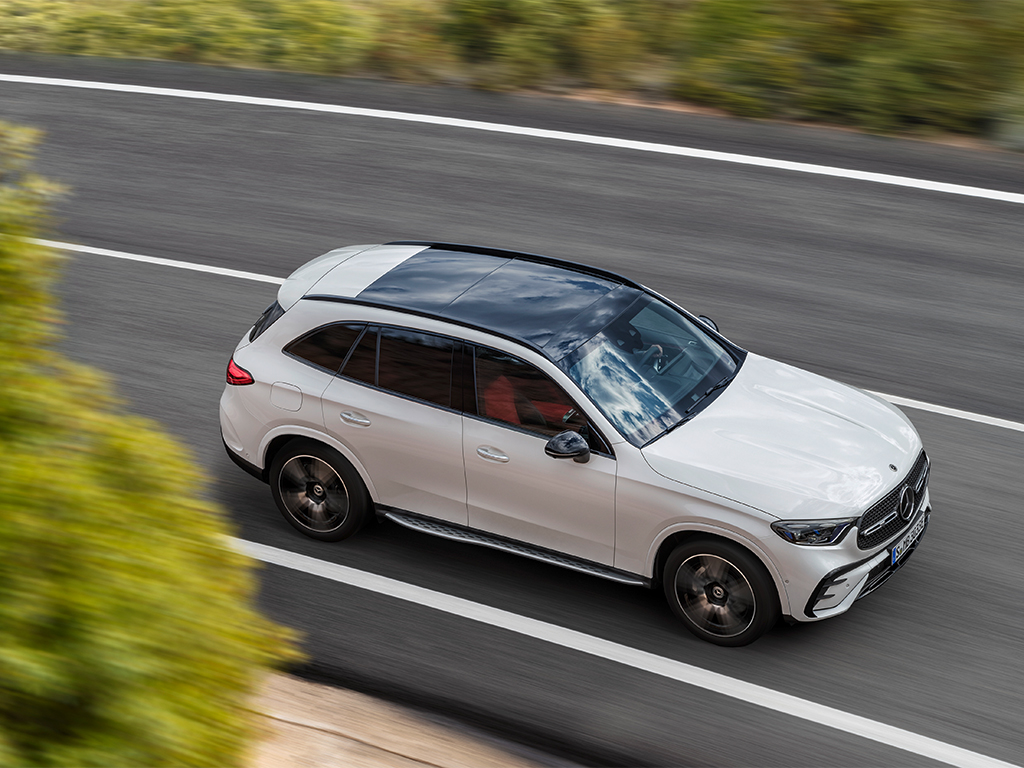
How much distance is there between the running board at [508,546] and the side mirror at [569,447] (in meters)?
0.75

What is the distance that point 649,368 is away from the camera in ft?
23.1

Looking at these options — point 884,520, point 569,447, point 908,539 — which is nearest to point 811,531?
point 884,520

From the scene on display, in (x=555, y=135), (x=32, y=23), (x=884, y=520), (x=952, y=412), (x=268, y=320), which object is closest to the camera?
(x=884, y=520)

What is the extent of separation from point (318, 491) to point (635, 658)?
8.50 feet

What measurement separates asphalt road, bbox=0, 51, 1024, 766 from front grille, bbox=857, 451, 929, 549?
0.67 meters

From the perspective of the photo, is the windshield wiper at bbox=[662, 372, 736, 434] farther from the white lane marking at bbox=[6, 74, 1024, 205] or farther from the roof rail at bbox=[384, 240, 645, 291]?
the white lane marking at bbox=[6, 74, 1024, 205]

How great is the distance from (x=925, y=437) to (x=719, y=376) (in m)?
2.35

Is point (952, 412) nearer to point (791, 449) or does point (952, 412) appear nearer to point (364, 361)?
point (791, 449)

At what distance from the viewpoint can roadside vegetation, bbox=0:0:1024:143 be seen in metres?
12.8

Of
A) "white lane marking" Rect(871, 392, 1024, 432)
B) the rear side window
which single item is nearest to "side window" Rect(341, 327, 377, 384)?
the rear side window

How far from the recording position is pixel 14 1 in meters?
18.9

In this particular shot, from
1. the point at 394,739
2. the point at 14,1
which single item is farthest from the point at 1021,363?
the point at 14,1

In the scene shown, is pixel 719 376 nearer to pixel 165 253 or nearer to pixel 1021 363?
pixel 1021 363

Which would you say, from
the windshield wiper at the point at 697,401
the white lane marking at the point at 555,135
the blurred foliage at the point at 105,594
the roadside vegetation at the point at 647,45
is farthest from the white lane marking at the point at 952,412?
the blurred foliage at the point at 105,594
